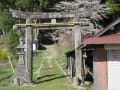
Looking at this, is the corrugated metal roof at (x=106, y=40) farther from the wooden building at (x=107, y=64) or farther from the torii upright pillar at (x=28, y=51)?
the torii upright pillar at (x=28, y=51)

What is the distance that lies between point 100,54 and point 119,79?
5.03ft

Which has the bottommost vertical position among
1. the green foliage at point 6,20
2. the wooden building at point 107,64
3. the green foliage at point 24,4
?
the green foliage at point 6,20

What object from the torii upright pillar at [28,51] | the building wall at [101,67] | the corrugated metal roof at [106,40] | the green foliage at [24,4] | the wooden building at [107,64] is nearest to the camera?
the corrugated metal roof at [106,40]

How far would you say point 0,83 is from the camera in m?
25.1

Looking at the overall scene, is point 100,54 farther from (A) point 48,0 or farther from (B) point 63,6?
(A) point 48,0

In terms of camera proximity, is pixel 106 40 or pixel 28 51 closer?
pixel 106 40

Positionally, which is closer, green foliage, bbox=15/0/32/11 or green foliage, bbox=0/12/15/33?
green foliage, bbox=15/0/32/11

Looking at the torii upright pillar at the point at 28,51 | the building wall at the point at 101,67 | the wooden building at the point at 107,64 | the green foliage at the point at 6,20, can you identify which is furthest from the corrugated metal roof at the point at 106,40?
the green foliage at the point at 6,20

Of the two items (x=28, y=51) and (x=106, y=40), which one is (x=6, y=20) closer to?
(x=28, y=51)

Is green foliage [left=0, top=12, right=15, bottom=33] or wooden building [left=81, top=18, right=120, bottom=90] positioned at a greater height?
wooden building [left=81, top=18, right=120, bottom=90]

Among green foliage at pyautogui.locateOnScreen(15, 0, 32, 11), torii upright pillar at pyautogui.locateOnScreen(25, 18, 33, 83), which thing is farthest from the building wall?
green foliage at pyautogui.locateOnScreen(15, 0, 32, 11)

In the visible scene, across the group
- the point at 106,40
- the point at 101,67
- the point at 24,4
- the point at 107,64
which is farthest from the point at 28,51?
the point at 24,4

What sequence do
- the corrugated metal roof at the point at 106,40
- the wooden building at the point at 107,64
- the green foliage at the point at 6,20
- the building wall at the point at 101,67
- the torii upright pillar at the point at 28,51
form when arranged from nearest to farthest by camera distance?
the corrugated metal roof at the point at 106,40 → the wooden building at the point at 107,64 → the building wall at the point at 101,67 → the torii upright pillar at the point at 28,51 → the green foliage at the point at 6,20

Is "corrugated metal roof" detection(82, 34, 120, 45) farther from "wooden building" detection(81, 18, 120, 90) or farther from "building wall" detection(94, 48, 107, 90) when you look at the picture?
"building wall" detection(94, 48, 107, 90)
